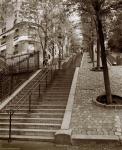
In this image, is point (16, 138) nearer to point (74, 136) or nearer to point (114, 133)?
point (74, 136)

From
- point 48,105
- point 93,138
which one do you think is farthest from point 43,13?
point 93,138

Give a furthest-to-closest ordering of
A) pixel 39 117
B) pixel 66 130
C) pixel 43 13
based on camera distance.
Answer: pixel 43 13
pixel 39 117
pixel 66 130

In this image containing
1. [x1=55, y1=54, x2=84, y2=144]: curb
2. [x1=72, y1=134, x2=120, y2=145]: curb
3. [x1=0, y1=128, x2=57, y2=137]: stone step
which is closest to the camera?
[x1=72, y1=134, x2=120, y2=145]: curb

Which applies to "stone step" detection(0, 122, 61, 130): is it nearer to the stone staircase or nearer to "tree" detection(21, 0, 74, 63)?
the stone staircase

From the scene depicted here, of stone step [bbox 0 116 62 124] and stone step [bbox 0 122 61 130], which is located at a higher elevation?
stone step [bbox 0 116 62 124]

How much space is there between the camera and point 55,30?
925 inches

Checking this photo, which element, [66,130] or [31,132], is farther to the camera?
[31,132]

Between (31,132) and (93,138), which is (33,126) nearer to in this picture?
(31,132)

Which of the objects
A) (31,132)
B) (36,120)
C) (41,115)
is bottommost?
(31,132)

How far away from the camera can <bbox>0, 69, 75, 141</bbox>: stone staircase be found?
28.4ft

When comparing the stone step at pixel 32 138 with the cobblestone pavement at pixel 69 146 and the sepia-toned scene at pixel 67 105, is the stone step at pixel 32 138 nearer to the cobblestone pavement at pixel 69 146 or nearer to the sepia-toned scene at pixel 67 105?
the sepia-toned scene at pixel 67 105

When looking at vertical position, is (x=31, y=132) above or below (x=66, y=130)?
below

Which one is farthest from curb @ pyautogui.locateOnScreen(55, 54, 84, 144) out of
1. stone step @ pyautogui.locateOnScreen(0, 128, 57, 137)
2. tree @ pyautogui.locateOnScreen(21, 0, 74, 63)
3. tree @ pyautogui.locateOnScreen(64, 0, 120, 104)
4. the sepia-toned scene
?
tree @ pyautogui.locateOnScreen(21, 0, 74, 63)

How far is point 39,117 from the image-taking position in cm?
1001
